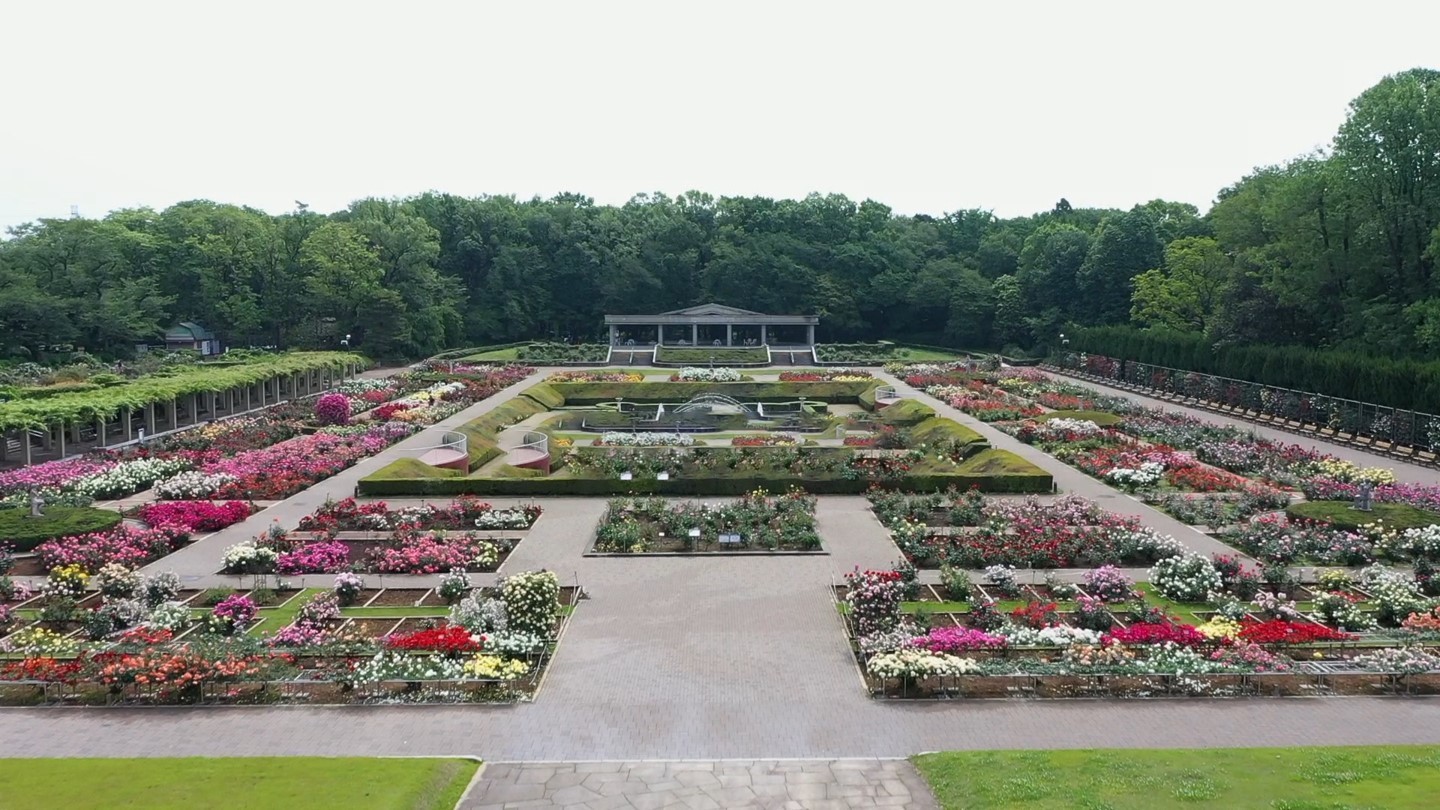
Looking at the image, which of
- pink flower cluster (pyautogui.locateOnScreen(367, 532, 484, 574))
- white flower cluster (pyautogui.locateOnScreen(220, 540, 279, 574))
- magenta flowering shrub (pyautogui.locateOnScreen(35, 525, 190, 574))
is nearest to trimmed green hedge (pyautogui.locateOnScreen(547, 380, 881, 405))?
pink flower cluster (pyautogui.locateOnScreen(367, 532, 484, 574))

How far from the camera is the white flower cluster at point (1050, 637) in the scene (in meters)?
14.3

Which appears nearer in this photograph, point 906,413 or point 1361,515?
point 1361,515

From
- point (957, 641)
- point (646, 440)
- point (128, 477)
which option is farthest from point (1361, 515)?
point (128, 477)

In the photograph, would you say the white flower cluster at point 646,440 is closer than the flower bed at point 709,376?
Yes

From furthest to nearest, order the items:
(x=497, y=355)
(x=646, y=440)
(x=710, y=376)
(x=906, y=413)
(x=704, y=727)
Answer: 1. (x=497, y=355)
2. (x=710, y=376)
3. (x=906, y=413)
4. (x=646, y=440)
5. (x=704, y=727)

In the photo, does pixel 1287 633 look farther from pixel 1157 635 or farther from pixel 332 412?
pixel 332 412

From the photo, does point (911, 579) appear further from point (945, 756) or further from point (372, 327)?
point (372, 327)

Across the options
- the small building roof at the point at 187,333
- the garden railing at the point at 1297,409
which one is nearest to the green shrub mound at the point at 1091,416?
the garden railing at the point at 1297,409

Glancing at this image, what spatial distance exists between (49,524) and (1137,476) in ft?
86.9

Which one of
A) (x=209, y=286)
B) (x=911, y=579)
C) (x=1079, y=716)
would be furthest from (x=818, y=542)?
(x=209, y=286)

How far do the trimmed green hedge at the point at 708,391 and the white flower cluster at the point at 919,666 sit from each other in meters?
34.4

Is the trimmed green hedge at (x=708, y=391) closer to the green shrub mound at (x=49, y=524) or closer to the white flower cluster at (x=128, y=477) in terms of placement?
the white flower cluster at (x=128, y=477)

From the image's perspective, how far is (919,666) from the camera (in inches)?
510

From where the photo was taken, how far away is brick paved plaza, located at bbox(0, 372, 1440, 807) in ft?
34.6
